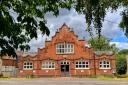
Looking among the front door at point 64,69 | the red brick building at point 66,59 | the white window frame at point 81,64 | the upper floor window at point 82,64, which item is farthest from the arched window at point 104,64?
the front door at point 64,69

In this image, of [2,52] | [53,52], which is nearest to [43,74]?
[53,52]

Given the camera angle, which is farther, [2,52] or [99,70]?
[99,70]

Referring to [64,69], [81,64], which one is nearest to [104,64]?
[81,64]

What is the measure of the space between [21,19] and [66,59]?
73244 millimetres

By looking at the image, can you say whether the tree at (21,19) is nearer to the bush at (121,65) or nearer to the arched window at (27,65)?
the arched window at (27,65)

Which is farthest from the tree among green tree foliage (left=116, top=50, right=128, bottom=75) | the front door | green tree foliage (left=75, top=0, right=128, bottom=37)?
green tree foliage (left=116, top=50, right=128, bottom=75)

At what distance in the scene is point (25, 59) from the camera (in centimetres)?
8425

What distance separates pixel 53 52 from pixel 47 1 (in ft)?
245

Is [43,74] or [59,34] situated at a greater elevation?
[59,34]

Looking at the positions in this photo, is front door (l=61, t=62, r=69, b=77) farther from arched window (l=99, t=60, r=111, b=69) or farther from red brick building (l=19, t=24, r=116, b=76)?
arched window (l=99, t=60, r=111, b=69)

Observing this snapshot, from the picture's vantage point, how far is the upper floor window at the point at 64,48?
83.1 meters

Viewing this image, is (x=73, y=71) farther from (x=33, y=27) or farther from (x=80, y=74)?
(x=33, y=27)

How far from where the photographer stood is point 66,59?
3246 inches

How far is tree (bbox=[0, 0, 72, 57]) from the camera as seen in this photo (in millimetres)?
9070
